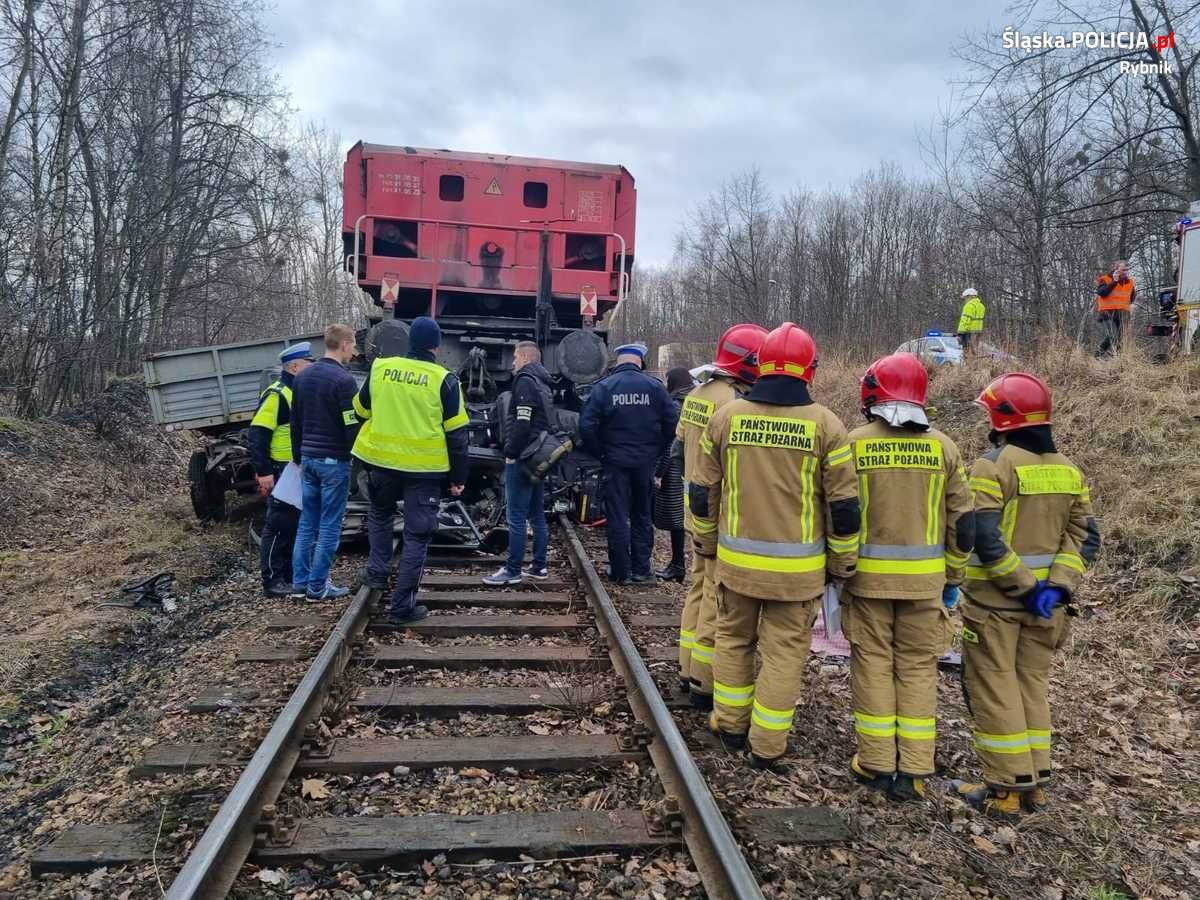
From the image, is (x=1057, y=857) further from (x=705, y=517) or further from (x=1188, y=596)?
(x=1188, y=596)

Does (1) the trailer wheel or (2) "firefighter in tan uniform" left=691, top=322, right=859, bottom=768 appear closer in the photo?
(2) "firefighter in tan uniform" left=691, top=322, right=859, bottom=768

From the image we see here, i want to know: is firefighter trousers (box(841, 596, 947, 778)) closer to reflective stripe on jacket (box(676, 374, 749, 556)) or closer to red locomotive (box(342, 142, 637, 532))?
reflective stripe on jacket (box(676, 374, 749, 556))

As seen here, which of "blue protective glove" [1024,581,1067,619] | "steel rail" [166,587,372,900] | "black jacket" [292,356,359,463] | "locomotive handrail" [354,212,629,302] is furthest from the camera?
"locomotive handrail" [354,212,629,302]

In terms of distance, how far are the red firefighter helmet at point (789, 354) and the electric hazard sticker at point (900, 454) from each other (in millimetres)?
422

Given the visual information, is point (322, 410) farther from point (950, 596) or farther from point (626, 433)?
point (950, 596)

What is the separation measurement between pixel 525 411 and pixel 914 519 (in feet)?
10.9

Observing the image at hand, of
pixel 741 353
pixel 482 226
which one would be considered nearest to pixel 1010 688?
pixel 741 353

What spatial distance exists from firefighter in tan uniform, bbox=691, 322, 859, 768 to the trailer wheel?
6735 millimetres

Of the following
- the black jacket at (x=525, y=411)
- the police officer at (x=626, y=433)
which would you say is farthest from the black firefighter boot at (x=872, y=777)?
the black jacket at (x=525, y=411)

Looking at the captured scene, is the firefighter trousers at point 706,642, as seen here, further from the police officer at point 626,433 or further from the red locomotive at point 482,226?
the red locomotive at point 482,226

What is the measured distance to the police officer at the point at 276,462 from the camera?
588 cm

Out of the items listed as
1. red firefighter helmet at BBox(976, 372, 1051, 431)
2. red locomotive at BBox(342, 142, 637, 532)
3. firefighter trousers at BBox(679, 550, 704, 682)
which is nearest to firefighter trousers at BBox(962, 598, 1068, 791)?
red firefighter helmet at BBox(976, 372, 1051, 431)

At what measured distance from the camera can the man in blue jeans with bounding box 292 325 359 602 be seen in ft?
18.3

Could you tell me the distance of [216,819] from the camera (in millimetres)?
2609
